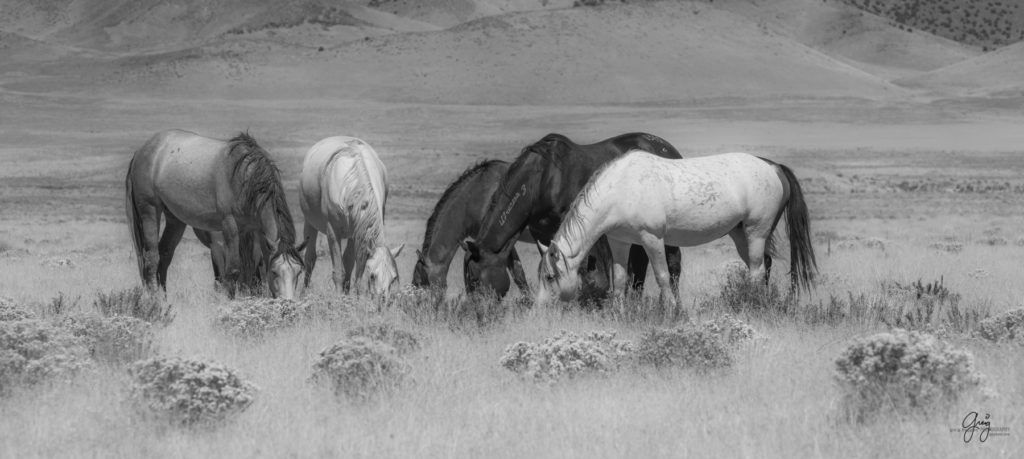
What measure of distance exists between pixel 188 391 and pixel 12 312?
334 cm

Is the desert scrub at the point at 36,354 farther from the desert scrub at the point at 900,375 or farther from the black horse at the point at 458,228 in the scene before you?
the desert scrub at the point at 900,375

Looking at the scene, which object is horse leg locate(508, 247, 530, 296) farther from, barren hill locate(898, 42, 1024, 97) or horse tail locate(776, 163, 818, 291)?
barren hill locate(898, 42, 1024, 97)

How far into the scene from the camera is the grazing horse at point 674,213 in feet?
34.4

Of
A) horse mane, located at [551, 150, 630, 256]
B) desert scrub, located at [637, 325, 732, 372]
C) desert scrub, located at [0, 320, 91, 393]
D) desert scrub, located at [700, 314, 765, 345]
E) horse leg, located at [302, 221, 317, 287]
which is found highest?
horse mane, located at [551, 150, 630, 256]

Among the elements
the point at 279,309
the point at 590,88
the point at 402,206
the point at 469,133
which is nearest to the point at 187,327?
the point at 279,309

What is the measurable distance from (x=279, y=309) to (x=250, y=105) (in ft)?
280

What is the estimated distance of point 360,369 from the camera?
763 centimetres

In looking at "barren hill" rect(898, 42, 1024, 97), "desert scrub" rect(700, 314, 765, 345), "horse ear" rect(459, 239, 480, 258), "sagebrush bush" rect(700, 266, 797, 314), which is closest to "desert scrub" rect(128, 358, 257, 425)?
"desert scrub" rect(700, 314, 765, 345)

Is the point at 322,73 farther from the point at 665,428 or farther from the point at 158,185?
the point at 665,428

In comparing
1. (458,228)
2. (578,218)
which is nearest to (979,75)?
(458,228)

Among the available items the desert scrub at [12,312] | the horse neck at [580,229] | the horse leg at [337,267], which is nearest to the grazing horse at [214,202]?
the horse leg at [337,267]

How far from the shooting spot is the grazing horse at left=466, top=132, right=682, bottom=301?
1138 cm

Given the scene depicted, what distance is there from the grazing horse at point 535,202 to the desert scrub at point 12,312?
12.8ft

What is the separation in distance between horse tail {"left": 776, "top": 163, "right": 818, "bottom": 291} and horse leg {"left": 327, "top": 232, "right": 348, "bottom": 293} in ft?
15.2
